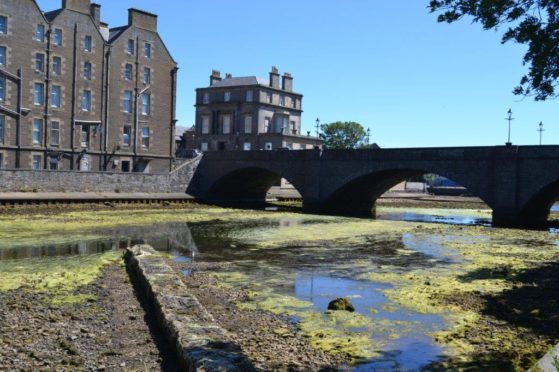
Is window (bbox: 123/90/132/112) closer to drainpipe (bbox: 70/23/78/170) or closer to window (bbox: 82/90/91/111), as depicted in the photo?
window (bbox: 82/90/91/111)

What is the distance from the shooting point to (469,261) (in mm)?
21844

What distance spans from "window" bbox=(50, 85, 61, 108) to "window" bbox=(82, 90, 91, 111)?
2.75 metres

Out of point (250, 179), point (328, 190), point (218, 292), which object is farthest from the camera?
point (250, 179)

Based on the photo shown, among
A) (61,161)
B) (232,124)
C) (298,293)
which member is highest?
(232,124)

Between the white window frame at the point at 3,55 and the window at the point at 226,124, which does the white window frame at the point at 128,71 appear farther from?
the window at the point at 226,124

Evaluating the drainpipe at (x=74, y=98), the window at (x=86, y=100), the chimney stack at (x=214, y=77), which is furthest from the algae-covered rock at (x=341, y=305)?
the chimney stack at (x=214, y=77)

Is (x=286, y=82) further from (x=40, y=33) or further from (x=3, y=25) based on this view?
(x=3, y=25)

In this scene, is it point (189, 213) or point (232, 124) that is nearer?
point (189, 213)

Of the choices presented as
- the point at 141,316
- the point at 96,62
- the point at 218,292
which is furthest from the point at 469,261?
the point at 96,62

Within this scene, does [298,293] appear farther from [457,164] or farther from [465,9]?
[457,164]

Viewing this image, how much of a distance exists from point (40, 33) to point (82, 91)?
21.7ft

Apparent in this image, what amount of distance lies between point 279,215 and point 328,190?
7484 millimetres

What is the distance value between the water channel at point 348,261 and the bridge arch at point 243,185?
20134 mm

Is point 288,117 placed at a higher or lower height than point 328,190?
higher
